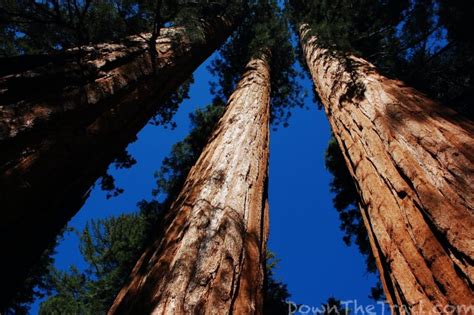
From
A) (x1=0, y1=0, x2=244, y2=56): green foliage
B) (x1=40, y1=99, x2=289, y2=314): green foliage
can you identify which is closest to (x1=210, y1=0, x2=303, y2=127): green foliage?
(x1=40, y1=99, x2=289, y2=314): green foliage

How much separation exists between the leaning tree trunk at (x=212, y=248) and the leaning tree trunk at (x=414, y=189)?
92cm

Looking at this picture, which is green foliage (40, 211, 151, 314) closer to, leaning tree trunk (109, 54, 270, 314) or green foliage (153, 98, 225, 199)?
green foliage (153, 98, 225, 199)

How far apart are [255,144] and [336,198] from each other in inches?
240

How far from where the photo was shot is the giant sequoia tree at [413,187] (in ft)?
5.64

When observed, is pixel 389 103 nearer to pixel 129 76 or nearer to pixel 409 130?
pixel 409 130

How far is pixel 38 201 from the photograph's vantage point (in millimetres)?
2471

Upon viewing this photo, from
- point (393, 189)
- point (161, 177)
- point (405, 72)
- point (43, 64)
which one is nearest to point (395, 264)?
point (393, 189)

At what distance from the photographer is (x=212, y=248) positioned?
1.94 meters

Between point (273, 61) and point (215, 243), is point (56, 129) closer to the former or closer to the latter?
point (215, 243)

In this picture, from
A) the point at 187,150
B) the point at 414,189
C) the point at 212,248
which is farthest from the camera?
the point at 187,150

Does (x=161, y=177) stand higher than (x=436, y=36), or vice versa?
(x=436, y=36)

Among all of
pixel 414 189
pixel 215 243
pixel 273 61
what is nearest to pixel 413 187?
pixel 414 189

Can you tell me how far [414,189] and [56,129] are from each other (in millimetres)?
2669

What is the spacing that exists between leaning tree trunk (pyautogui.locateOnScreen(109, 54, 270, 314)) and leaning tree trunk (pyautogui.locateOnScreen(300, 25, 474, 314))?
36.2 inches
